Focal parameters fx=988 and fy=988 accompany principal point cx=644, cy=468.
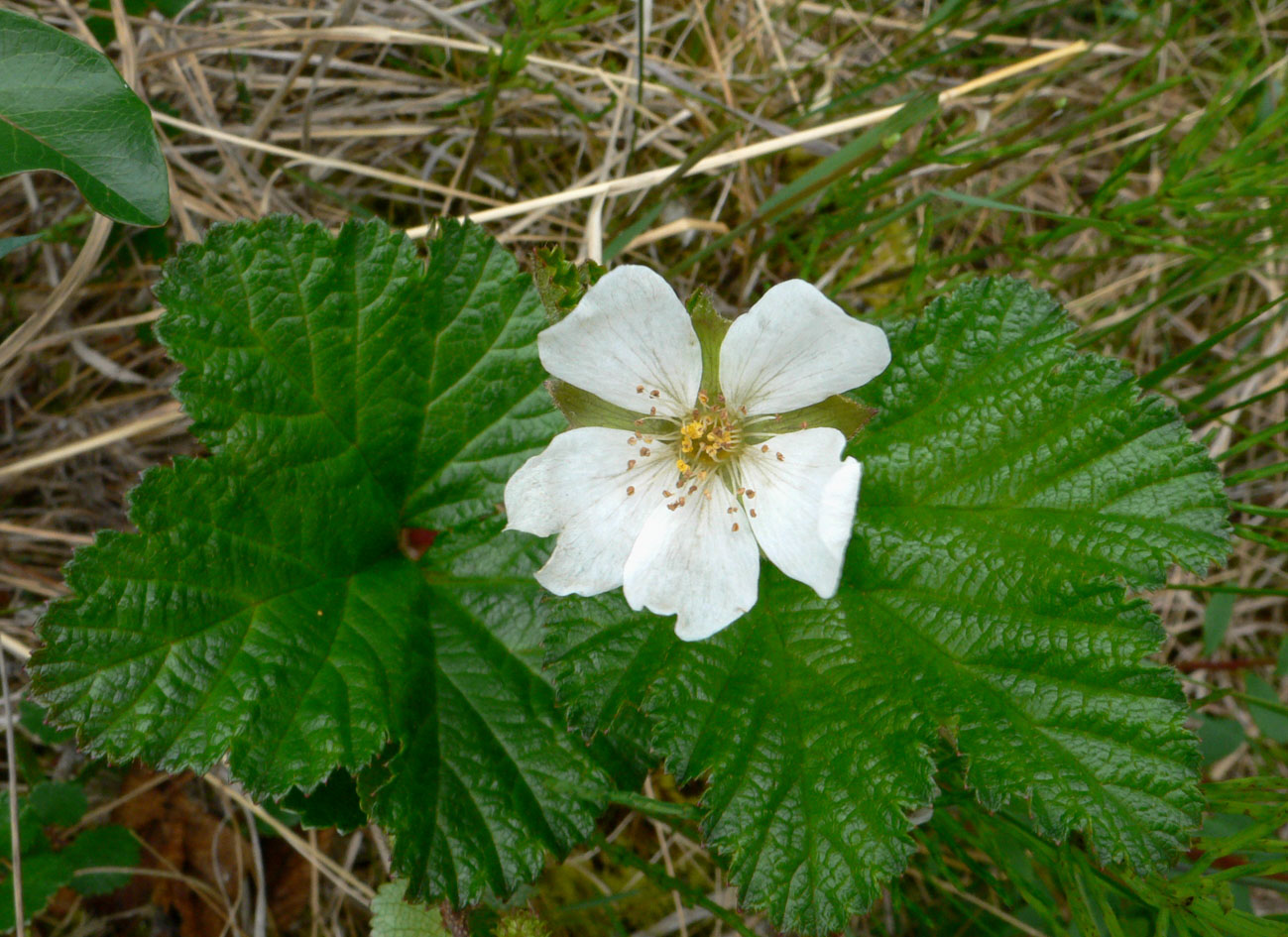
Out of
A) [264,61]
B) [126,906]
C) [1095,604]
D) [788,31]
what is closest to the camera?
[1095,604]

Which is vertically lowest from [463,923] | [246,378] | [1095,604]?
[463,923]

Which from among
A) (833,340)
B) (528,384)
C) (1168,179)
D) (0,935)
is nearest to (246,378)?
(528,384)

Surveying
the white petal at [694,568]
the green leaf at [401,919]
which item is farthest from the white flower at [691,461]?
the green leaf at [401,919]

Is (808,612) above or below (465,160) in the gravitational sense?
below

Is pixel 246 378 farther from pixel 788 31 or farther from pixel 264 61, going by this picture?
pixel 788 31

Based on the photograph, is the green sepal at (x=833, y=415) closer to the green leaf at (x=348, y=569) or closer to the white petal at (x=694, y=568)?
the white petal at (x=694, y=568)

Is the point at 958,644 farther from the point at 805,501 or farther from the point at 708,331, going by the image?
the point at 708,331
